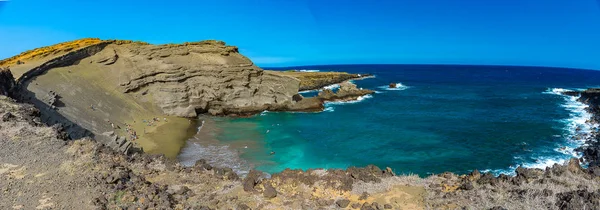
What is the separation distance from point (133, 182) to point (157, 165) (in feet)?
10.4

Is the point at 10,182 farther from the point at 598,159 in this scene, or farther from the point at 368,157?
the point at 598,159

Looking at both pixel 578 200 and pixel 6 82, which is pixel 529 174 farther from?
pixel 6 82

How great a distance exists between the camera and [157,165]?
575 inches

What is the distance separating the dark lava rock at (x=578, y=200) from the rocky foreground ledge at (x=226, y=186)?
0.9 inches

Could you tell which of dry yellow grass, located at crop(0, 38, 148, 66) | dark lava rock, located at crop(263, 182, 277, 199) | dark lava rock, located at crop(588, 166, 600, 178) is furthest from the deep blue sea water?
dry yellow grass, located at crop(0, 38, 148, 66)

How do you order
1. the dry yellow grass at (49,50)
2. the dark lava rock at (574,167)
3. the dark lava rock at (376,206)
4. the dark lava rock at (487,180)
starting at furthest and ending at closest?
the dry yellow grass at (49,50)
the dark lava rock at (574,167)
the dark lava rock at (487,180)
the dark lava rock at (376,206)

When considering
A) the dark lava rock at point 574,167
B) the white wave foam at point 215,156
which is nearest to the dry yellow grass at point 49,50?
the white wave foam at point 215,156

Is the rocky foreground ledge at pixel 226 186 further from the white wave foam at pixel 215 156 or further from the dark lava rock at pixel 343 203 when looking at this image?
the white wave foam at pixel 215 156

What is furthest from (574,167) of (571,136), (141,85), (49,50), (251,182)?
(49,50)

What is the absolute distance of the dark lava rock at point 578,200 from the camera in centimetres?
885

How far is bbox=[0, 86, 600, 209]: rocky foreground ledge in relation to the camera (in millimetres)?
9859

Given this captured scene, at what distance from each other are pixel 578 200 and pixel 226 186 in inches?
441

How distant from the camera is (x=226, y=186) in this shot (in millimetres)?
12508

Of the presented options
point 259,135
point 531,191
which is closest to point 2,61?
point 259,135
